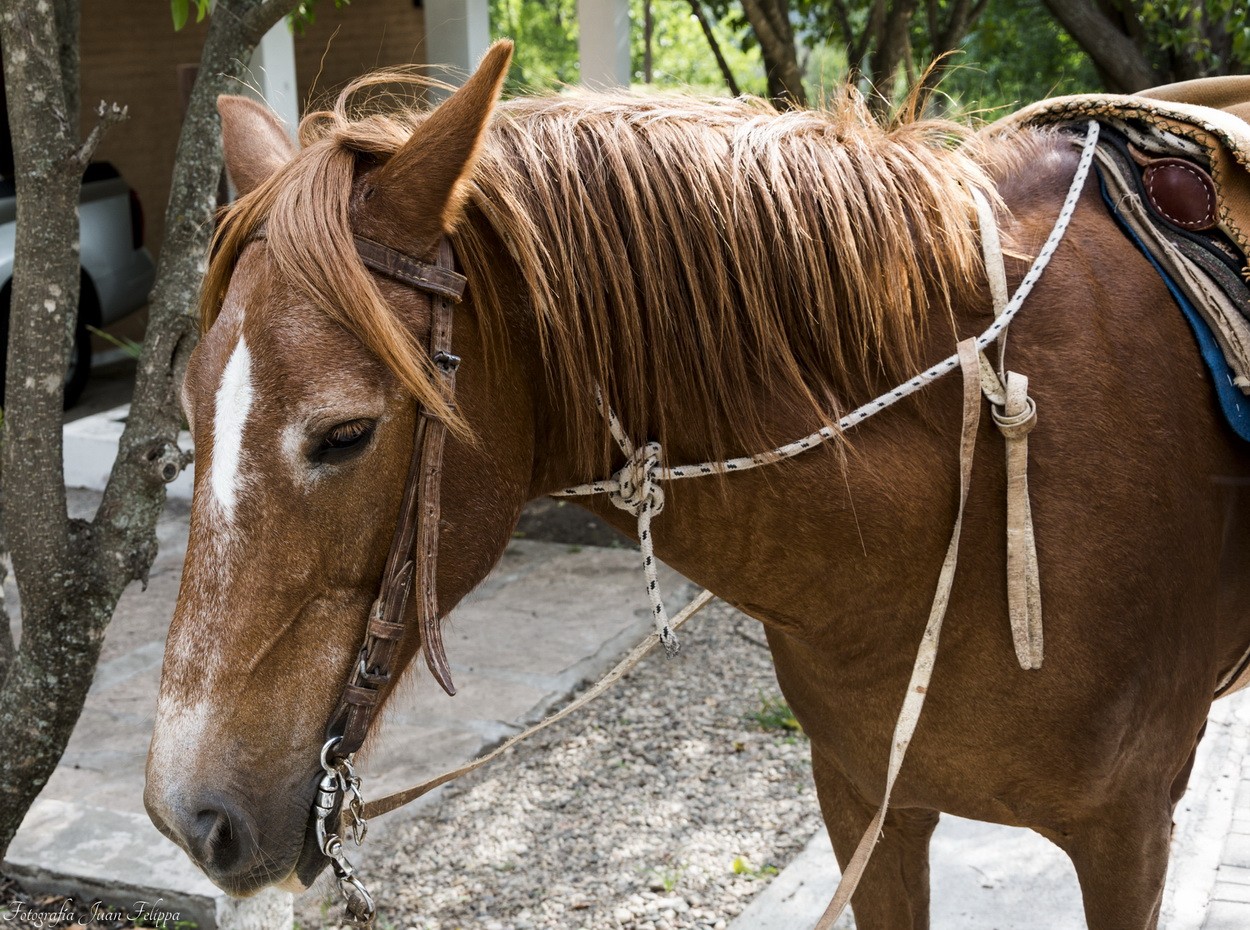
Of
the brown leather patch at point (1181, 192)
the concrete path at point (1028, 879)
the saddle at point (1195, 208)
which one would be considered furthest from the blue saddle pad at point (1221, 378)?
the concrete path at point (1028, 879)

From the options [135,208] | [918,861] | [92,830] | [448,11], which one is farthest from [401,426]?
[135,208]

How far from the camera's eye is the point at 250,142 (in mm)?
1745

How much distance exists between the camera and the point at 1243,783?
3500mm

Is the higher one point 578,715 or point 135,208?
point 135,208

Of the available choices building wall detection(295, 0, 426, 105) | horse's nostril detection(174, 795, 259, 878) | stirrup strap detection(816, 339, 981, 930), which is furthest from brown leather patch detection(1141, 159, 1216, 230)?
building wall detection(295, 0, 426, 105)

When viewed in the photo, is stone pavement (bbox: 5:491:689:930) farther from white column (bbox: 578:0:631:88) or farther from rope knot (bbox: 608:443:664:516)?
white column (bbox: 578:0:631:88)

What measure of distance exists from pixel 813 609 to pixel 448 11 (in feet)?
21.5

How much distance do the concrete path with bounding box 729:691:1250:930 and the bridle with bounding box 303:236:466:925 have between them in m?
1.78

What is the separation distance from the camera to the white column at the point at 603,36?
267 inches

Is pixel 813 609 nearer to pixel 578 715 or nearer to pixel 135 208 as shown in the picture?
Answer: pixel 578 715

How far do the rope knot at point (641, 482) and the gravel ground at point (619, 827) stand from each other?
1810 millimetres

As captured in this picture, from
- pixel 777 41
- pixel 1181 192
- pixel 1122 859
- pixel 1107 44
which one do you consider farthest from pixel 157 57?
pixel 1122 859

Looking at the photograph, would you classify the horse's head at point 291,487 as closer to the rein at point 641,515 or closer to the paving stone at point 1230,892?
the rein at point 641,515

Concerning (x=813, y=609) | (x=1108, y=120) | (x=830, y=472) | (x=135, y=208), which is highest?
(x=1108, y=120)
